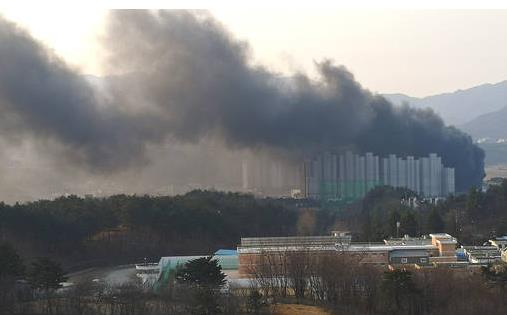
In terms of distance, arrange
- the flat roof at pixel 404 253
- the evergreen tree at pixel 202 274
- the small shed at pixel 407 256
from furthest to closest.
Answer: the flat roof at pixel 404 253, the small shed at pixel 407 256, the evergreen tree at pixel 202 274

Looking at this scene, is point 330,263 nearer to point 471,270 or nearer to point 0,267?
point 471,270

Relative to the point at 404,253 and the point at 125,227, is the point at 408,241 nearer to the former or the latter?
the point at 404,253

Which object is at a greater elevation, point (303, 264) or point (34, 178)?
point (34, 178)

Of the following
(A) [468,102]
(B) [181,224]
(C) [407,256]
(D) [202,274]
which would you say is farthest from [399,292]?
(A) [468,102]

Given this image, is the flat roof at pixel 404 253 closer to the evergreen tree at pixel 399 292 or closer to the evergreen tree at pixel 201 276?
the evergreen tree at pixel 399 292

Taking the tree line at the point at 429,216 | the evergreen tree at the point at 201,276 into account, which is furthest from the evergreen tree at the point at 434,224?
the evergreen tree at the point at 201,276

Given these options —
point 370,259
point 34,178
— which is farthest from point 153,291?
point 34,178

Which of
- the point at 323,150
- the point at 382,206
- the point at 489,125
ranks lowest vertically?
the point at 382,206
